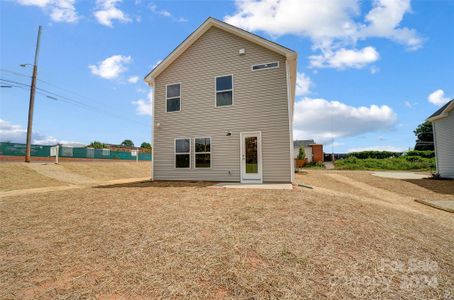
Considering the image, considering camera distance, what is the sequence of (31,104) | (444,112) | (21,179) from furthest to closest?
1. (31,104)
2. (444,112)
3. (21,179)

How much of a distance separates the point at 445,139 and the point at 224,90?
14.5m

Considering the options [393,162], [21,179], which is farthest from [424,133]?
[21,179]

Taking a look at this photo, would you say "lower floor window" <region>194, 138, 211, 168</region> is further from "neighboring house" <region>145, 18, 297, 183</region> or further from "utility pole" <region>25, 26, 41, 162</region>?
"utility pole" <region>25, 26, 41, 162</region>

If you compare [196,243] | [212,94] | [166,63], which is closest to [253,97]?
[212,94]

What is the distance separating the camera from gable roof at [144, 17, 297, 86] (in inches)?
389

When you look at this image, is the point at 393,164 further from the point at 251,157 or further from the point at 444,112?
the point at 251,157

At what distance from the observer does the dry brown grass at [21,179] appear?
1148cm

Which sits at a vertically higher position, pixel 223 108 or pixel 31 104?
pixel 31 104

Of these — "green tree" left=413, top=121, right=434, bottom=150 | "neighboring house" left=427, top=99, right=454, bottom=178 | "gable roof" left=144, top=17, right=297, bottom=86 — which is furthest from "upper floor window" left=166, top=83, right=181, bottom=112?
"green tree" left=413, top=121, right=434, bottom=150

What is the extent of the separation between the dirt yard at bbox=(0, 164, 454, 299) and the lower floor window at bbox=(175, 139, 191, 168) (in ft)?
17.3

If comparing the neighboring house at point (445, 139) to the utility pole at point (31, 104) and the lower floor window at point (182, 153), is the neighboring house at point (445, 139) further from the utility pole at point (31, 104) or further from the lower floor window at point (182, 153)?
the utility pole at point (31, 104)

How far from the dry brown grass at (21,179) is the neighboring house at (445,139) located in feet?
74.0

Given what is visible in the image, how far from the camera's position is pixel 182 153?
449 inches

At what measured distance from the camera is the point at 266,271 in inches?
122
